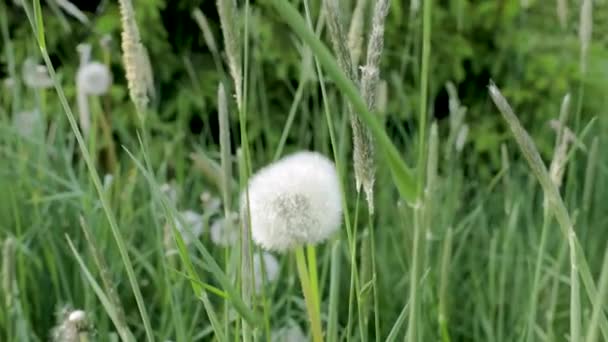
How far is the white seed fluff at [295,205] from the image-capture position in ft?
1.88

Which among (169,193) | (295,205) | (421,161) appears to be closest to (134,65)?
(295,205)

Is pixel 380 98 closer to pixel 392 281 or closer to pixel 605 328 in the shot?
pixel 392 281

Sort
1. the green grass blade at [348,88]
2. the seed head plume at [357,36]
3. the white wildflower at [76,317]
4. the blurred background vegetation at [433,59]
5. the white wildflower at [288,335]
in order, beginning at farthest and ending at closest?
the blurred background vegetation at [433,59]
the white wildflower at [288,335]
the seed head plume at [357,36]
the white wildflower at [76,317]
the green grass blade at [348,88]

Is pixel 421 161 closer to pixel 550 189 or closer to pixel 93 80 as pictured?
pixel 550 189

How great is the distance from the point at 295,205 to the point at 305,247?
0.41 m

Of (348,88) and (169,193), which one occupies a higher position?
(348,88)

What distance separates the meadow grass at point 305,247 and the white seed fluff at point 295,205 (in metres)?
0.02

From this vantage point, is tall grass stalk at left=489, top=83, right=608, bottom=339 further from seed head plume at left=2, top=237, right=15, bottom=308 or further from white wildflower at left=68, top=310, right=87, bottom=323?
seed head plume at left=2, top=237, right=15, bottom=308

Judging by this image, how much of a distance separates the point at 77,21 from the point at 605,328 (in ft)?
7.51

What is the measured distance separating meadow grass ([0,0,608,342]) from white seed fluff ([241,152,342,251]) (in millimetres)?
20

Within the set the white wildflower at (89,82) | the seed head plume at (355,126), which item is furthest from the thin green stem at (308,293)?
the white wildflower at (89,82)

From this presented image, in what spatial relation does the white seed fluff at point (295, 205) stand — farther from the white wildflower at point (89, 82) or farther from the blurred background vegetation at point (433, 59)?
the blurred background vegetation at point (433, 59)

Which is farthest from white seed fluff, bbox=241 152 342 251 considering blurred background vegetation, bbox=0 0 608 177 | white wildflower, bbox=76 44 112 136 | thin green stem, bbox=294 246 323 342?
blurred background vegetation, bbox=0 0 608 177

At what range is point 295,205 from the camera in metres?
0.59
